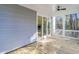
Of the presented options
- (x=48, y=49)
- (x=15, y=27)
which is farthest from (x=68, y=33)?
(x=15, y=27)

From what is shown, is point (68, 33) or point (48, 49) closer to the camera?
point (48, 49)

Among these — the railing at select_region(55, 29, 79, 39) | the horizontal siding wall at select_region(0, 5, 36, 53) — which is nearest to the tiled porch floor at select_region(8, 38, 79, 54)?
the horizontal siding wall at select_region(0, 5, 36, 53)

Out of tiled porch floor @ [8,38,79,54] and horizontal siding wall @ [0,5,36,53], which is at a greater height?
horizontal siding wall @ [0,5,36,53]

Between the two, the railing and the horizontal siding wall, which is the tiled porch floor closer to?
the horizontal siding wall

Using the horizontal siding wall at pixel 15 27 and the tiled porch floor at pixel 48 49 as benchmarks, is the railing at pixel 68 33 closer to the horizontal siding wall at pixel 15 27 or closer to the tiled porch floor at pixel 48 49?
the tiled porch floor at pixel 48 49

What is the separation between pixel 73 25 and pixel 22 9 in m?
6.24

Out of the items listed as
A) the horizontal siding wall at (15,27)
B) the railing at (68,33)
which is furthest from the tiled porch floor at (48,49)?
the railing at (68,33)

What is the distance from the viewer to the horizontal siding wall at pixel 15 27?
5875 mm

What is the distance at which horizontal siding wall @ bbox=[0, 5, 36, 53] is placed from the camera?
19.3ft

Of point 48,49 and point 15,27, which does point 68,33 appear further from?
point 15,27

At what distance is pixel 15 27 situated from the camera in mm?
6887

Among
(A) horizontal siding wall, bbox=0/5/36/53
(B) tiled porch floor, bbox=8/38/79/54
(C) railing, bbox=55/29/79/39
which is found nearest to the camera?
(A) horizontal siding wall, bbox=0/5/36/53
